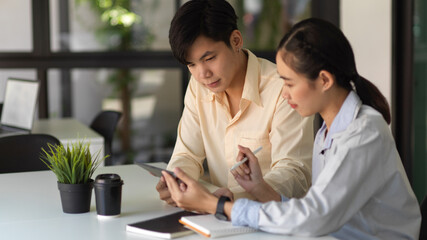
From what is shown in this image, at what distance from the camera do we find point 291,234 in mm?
1523

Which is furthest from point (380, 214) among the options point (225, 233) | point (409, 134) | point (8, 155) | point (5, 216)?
point (409, 134)

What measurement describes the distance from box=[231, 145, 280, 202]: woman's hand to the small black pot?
0.47 meters

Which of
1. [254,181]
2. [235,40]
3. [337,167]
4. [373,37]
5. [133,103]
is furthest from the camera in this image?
[133,103]

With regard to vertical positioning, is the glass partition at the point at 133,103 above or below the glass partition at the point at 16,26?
below

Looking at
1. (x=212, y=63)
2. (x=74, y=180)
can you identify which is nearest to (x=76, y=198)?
(x=74, y=180)

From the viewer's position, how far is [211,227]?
1534 millimetres

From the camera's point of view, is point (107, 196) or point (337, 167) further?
point (107, 196)

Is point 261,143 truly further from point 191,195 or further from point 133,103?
point 133,103

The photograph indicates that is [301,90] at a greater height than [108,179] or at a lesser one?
greater

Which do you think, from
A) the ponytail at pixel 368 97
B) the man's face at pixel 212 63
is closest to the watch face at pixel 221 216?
the ponytail at pixel 368 97

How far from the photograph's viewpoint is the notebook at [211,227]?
59.8 inches

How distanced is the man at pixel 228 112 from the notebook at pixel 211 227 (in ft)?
0.77

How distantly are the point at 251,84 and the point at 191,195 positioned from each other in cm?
71

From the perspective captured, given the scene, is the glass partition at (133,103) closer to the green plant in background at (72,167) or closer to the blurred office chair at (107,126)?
the blurred office chair at (107,126)
